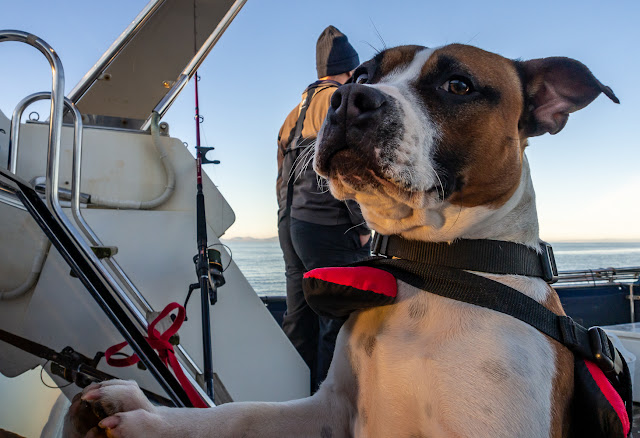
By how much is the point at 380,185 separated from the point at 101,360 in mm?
986

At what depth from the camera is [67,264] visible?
4.72 feet

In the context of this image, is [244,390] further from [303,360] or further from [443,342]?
[443,342]

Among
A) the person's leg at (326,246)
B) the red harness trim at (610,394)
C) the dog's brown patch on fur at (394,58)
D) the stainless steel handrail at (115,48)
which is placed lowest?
Answer: the red harness trim at (610,394)

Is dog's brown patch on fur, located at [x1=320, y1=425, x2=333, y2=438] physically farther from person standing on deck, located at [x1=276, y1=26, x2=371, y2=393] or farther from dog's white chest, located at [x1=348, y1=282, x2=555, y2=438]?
person standing on deck, located at [x1=276, y1=26, x2=371, y2=393]

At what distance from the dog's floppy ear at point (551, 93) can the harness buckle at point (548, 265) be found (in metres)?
0.36

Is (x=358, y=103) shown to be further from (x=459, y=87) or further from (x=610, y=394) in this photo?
(x=610, y=394)

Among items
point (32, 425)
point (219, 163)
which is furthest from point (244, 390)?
point (32, 425)

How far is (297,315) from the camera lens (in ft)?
8.89

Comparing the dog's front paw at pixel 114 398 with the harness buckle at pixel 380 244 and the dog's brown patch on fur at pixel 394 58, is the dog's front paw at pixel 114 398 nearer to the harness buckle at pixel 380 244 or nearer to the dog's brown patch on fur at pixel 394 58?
the harness buckle at pixel 380 244

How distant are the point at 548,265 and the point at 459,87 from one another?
0.49 meters

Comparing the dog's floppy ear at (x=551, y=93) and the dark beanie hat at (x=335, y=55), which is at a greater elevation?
the dark beanie hat at (x=335, y=55)

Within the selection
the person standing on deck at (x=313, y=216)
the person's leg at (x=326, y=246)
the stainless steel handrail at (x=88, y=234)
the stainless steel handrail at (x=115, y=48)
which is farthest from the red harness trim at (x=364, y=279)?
the stainless steel handrail at (x=115, y=48)

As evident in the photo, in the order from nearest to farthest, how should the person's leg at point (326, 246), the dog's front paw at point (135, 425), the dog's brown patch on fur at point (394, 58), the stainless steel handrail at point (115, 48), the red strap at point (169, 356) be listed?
the dog's front paw at point (135, 425) < the red strap at point (169, 356) < the dog's brown patch on fur at point (394, 58) < the stainless steel handrail at point (115, 48) < the person's leg at point (326, 246)

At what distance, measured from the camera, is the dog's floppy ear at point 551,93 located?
144cm
